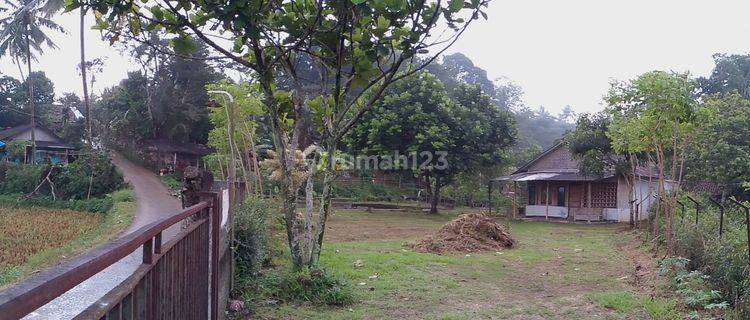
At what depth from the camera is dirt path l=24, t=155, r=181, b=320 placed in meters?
3.89

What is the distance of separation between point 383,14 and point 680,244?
6049 mm

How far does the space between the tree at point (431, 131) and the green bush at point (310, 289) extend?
15.7 m

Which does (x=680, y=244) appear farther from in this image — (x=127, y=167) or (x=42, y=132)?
(x=42, y=132)

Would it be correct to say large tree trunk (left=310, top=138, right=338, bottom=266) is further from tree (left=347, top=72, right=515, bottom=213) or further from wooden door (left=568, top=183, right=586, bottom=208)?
wooden door (left=568, top=183, right=586, bottom=208)

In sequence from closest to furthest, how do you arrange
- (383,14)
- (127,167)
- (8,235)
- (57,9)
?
(383,14), (8,235), (57,9), (127,167)

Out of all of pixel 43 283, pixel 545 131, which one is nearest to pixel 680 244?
pixel 43 283

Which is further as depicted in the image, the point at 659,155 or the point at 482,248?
the point at 482,248

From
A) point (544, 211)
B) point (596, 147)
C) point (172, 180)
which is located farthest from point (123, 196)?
point (596, 147)

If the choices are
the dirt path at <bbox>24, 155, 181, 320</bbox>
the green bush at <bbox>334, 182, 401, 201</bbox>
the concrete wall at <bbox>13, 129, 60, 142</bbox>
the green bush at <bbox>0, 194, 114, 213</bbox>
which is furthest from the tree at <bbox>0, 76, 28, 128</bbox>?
the green bush at <bbox>334, 182, 401, 201</bbox>

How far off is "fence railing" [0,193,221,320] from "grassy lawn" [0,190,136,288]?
6.42 meters

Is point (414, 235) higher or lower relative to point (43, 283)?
lower

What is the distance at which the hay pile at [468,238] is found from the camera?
1277cm

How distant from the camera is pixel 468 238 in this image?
13461 mm

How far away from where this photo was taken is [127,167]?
35.1 m
